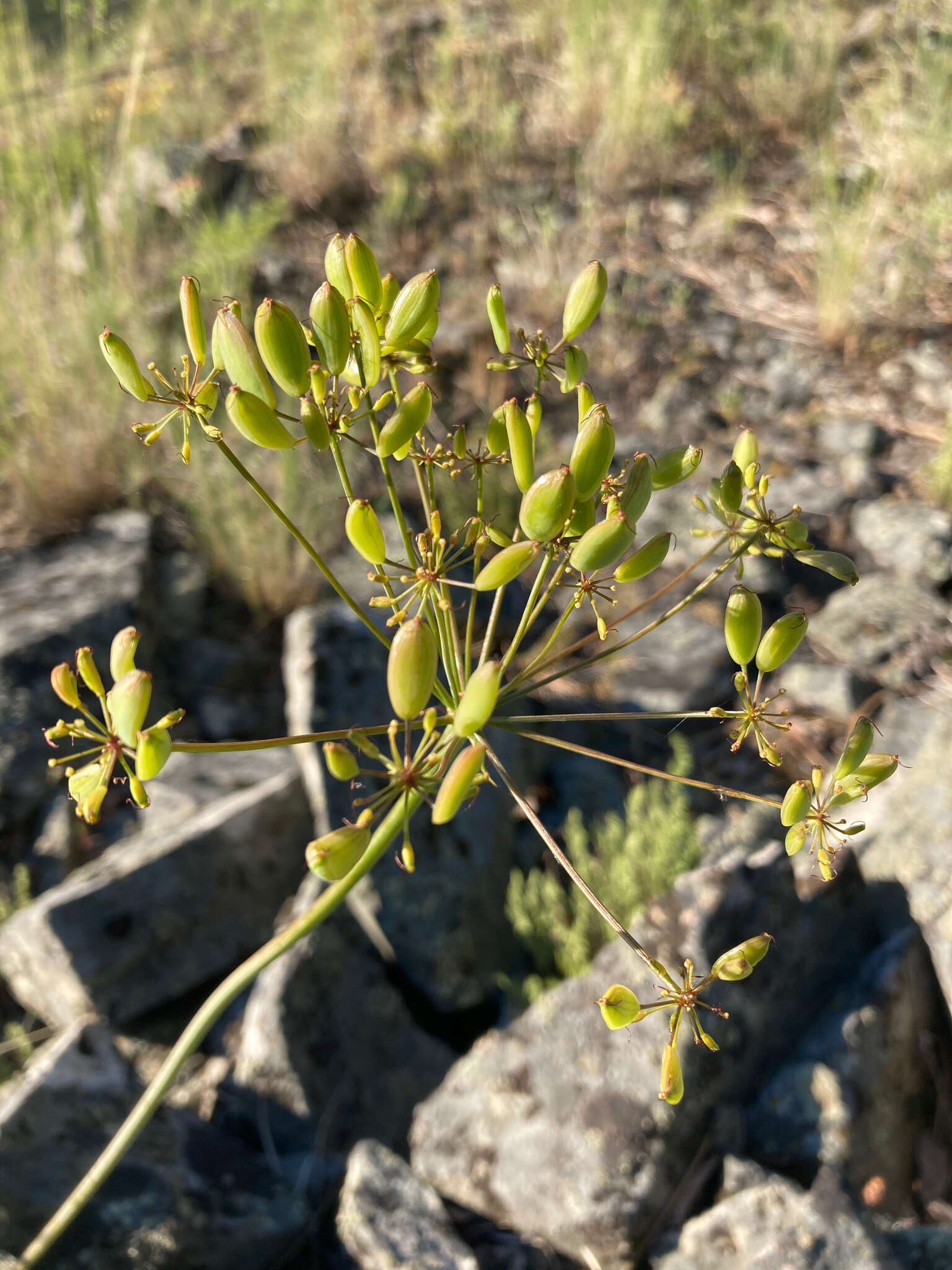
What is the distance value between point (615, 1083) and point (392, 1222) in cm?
52

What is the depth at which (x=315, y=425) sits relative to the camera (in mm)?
907

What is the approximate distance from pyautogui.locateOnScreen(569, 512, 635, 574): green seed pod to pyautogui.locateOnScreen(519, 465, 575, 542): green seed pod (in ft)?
0.11

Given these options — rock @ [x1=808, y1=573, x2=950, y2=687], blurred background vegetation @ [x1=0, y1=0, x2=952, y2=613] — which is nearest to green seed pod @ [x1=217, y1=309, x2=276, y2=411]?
blurred background vegetation @ [x1=0, y1=0, x2=952, y2=613]

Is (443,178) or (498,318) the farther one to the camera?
(443,178)

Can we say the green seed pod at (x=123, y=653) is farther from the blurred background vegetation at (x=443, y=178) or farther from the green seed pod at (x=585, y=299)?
the blurred background vegetation at (x=443, y=178)

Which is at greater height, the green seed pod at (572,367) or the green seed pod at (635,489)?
the green seed pod at (572,367)

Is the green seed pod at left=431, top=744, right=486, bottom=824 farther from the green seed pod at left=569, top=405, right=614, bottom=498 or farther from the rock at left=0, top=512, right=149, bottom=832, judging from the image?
the rock at left=0, top=512, right=149, bottom=832

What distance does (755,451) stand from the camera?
108 centimetres

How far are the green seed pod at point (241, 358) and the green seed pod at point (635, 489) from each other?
0.37 m

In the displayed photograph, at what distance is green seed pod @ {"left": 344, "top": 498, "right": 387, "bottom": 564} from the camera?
90 centimetres

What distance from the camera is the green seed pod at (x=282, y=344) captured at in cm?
87

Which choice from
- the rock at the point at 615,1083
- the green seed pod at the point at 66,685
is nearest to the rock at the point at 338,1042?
the rock at the point at 615,1083

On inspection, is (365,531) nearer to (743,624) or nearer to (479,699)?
(479,699)

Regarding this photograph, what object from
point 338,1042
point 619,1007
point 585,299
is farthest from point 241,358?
point 338,1042
